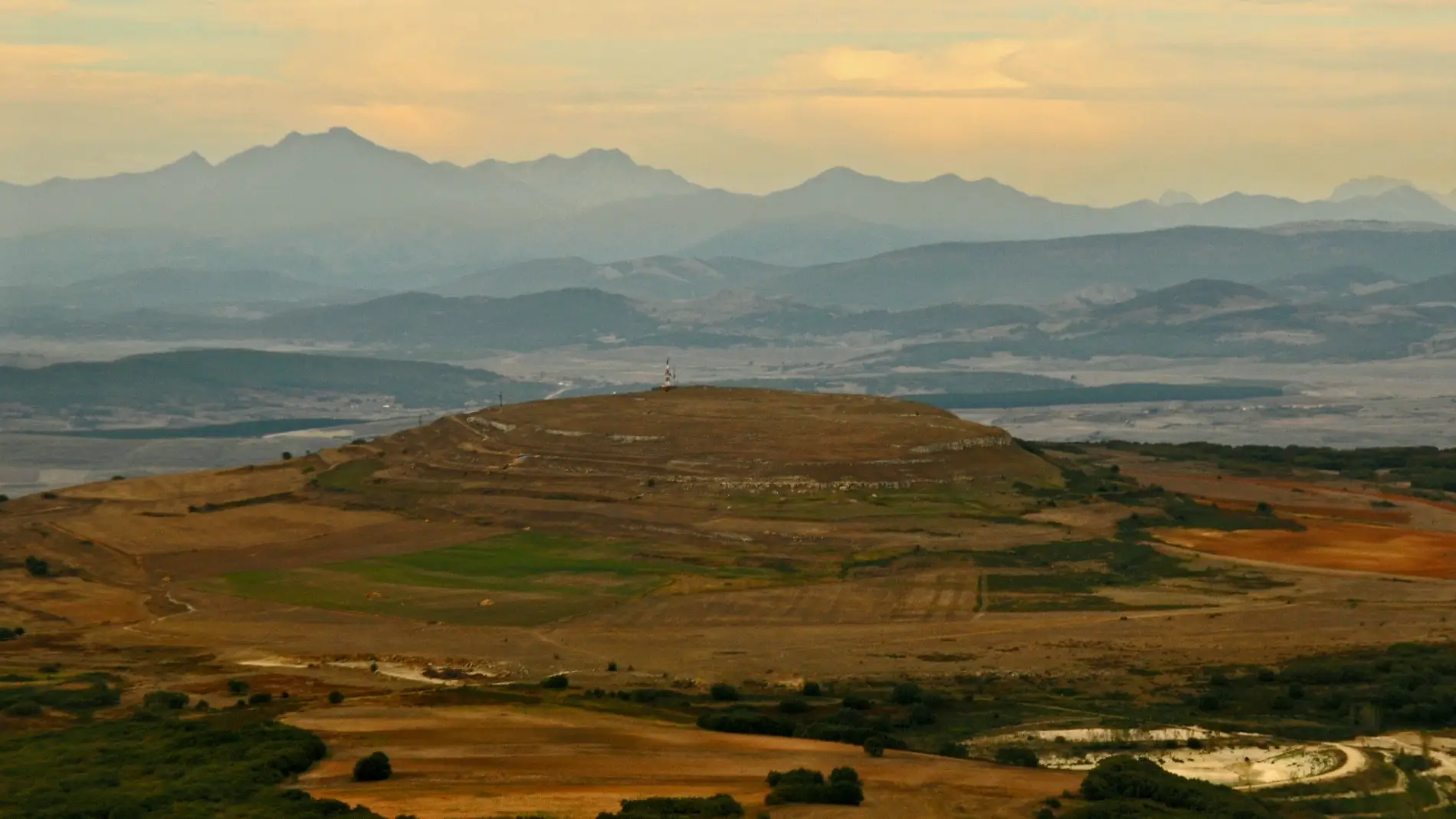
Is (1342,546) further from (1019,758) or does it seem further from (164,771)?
(164,771)

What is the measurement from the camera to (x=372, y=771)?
5366 centimetres

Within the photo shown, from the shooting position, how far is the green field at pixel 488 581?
97500 mm

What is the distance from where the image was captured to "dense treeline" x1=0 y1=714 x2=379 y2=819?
48750 mm

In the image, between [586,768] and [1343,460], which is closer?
[586,768]

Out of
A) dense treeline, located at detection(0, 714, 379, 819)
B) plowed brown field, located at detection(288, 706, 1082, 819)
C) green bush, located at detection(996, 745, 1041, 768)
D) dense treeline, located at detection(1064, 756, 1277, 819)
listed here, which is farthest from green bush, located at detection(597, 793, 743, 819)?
green bush, located at detection(996, 745, 1041, 768)

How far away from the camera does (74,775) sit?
176 feet

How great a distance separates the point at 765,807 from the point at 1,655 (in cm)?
4548

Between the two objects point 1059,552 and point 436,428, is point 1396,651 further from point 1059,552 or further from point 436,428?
point 436,428

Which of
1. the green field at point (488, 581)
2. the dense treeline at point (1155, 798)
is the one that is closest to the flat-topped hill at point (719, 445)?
the green field at point (488, 581)

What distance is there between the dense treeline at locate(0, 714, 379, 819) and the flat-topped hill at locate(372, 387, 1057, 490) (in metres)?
73.9

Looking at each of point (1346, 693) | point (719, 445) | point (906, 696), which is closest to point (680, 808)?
point (906, 696)

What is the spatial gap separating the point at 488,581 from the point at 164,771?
5127cm

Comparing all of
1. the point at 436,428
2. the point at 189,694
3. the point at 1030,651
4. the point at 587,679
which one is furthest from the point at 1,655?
the point at 436,428

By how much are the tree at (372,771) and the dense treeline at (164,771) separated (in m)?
2.09
